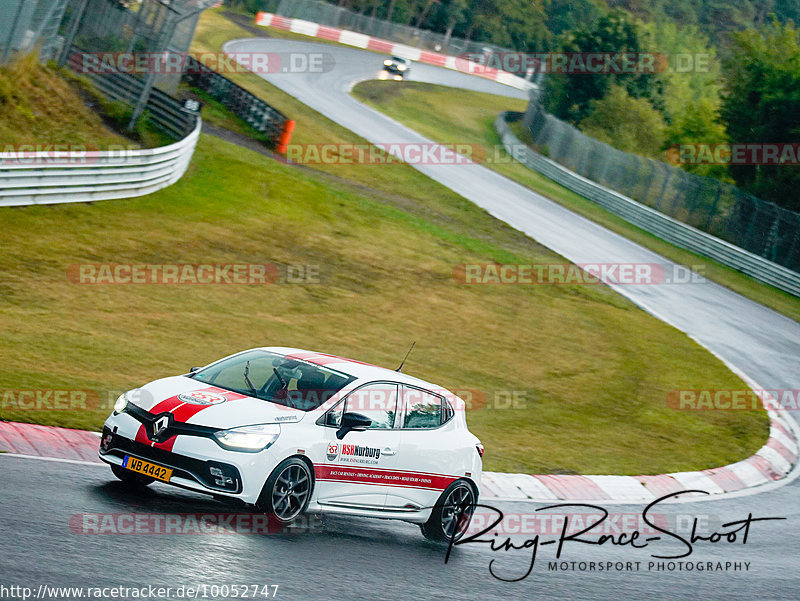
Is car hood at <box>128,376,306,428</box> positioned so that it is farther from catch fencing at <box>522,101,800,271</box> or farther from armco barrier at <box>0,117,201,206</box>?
catch fencing at <box>522,101,800,271</box>

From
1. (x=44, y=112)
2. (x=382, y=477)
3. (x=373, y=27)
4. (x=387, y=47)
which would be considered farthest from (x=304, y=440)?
(x=373, y=27)

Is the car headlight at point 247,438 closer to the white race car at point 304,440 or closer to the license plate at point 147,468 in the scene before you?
the white race car at point 304,440

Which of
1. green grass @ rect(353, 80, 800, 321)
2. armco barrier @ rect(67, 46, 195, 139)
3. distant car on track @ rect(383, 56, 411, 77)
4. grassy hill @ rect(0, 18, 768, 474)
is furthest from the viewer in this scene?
distant car on track @ rect(383, 56, 411, 77)

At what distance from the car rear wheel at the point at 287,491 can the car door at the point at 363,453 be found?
0.53ft

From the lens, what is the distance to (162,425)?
816cm

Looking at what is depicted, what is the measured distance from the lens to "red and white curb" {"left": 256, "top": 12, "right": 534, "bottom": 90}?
76750 mm

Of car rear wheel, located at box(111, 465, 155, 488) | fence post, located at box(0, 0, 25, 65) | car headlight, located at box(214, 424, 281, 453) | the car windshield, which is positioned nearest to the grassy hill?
fence post, located at box(0, 0, 25, 65)

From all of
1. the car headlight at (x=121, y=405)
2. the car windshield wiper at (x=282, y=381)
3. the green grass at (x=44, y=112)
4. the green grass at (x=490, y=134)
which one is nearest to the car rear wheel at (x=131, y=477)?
the car headlight at (x=121, y=405)

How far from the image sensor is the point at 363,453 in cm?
906

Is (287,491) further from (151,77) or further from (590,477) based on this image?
(151,77)

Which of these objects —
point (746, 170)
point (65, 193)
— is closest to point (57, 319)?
point (65, 193)

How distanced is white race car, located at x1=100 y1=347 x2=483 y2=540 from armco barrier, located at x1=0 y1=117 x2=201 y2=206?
1208 cm

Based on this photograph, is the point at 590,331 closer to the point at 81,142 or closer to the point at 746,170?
the point at 81,142

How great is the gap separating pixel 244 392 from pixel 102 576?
2.78 meters
